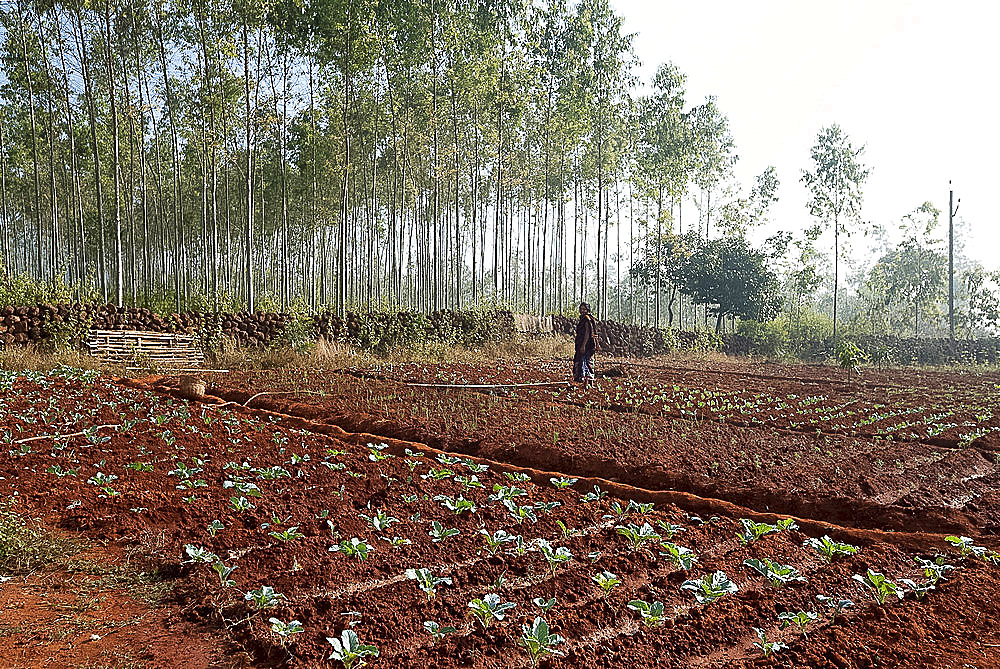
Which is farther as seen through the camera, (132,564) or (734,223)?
(734,223)

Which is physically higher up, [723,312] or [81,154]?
[81,154]

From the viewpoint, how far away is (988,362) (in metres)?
25.4

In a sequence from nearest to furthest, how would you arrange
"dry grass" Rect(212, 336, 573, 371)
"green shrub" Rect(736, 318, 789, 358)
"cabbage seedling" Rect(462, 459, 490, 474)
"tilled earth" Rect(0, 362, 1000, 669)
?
"tilled earth" Rect(0, 362, 1000, 669) < "cabbage seedling" Rect(462, 459, 490, 474) < "dry grass" Rect(212, 336, 573, 371) < "green shrub" Rect(736, 318, 789, 358)

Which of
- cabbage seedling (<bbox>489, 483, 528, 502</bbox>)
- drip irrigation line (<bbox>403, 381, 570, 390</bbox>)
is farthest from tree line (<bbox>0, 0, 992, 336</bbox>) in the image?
cabbage seedling (<bbox>489, 483, 528, 502</bbox>)

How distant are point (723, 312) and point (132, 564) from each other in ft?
95.9

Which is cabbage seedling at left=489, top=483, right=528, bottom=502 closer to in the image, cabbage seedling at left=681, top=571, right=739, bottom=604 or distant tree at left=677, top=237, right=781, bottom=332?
cabbage seedling at left=681, top=571, right=739, bottom=604

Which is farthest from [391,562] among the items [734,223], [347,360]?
[734,223]

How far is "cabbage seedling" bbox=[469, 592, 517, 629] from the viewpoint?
9.11ft

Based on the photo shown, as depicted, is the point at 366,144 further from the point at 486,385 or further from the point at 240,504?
the point at 240,504

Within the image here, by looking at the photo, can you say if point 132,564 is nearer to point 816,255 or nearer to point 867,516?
point 867,516

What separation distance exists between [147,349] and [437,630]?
43.7 ft

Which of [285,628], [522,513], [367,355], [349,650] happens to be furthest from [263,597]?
[367,355]

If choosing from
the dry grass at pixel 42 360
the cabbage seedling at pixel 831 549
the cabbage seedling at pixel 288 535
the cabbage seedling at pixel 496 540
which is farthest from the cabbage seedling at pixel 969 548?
the dry grass at pixel 42 360

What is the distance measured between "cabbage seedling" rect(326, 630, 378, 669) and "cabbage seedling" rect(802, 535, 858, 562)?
260 cm
